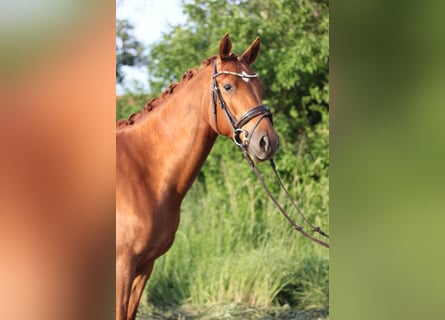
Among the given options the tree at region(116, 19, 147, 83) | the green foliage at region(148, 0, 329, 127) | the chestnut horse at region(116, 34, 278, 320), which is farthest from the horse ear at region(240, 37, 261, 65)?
the tree at region(116, 19, 147, 83)

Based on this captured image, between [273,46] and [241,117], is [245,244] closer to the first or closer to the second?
[273,46]

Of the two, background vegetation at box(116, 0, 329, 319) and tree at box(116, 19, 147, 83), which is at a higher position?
tree at box(116, 19, 147, 83)

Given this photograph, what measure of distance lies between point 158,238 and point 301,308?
72.4 inches

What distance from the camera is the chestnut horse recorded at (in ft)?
8.83

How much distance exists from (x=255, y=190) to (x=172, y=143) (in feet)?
6.29

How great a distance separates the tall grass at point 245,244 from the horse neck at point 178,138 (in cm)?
153

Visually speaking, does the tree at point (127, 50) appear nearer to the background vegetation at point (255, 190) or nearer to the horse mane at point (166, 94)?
the background vegetation at point (255, 190)

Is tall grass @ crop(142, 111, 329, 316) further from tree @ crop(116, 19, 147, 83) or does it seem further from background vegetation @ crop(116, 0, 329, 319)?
tree @ crop(116, 19, 147, 83)
